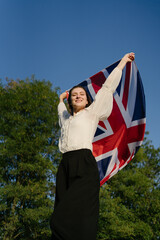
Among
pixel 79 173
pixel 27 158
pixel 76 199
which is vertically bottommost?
pixel 76 199

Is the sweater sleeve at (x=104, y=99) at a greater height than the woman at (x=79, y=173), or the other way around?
the sweater sleeve at (x=104, y=99)

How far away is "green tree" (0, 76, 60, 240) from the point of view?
44.9ft

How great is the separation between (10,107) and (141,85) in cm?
1281

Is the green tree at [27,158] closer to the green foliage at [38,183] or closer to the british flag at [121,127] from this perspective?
the green foliage at [38,183]

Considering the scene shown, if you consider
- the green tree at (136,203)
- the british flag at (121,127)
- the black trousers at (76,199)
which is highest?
the british flag at (121,127)

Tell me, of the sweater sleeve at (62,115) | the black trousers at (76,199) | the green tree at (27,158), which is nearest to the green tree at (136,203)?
the green tree at (27,158)

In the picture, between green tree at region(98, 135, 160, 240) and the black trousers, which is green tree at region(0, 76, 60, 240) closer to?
green tree at region(98, 135, 160, 240)

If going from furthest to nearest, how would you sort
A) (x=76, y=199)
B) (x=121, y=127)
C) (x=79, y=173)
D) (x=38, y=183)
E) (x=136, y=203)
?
(x=136, y=203) < (x=38, y=183) < (x=121, y=127) < (x=79, y=173) < (x=76, y=199)

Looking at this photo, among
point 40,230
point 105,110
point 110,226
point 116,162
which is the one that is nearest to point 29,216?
point 40,230

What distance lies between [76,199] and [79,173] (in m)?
0.25

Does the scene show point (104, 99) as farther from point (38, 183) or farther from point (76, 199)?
point (38, 183)

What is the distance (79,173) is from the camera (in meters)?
2.35

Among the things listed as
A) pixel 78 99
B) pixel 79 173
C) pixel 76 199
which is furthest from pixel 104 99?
pixel 76 199

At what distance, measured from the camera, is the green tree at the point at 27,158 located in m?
13.7
